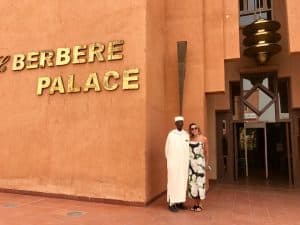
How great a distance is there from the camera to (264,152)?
44.9ft

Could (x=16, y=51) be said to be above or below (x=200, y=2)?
below

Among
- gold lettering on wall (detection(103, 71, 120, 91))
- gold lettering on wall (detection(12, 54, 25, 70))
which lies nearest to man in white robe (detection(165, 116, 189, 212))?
gold lettering on wall (detection(103, 71, 120, 91))

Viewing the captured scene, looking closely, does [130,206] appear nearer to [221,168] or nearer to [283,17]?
[221,168]

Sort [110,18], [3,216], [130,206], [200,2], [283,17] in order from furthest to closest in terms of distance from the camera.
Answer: [283,17]
[200,2]
[110,18]
[130,206]
[3,216]

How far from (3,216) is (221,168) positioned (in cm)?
743

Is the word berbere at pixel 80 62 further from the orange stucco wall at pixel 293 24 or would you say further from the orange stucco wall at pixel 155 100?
the orange stucco wall at pixel 293 24

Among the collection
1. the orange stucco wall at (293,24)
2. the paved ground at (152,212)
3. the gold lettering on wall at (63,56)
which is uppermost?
the orange stucco wall at (293,24)

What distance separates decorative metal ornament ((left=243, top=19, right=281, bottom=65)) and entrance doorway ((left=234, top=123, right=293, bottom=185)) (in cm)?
255

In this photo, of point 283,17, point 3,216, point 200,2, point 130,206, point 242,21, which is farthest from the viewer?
point 242,21

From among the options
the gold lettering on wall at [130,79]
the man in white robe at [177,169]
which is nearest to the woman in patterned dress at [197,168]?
the man in white robe at [177,169]

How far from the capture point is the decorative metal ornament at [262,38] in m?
9.47

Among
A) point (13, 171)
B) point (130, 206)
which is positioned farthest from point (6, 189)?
point (130, 206)

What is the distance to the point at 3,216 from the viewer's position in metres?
6.06

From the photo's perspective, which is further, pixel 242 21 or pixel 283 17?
pixel 242 21
